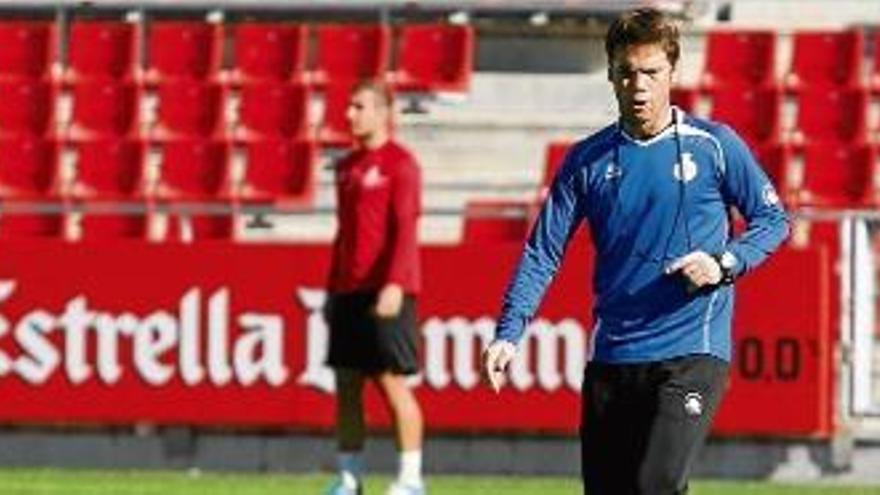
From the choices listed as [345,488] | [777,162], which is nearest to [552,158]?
[777,162]

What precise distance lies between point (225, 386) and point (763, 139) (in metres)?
5.24

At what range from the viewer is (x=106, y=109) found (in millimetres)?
21047

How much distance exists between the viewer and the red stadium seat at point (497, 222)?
16.8 meters

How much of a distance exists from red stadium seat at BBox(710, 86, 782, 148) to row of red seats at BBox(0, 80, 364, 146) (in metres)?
2.60

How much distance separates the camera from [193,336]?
16781 millimetres

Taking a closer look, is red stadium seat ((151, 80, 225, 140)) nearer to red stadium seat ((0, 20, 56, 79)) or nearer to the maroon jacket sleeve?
red stadium seat ((0, 20, 56, 79))

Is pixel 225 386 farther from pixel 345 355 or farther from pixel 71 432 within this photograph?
pixel 345 355

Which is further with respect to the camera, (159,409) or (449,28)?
(449,28)

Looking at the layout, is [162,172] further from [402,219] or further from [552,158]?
[402,219]

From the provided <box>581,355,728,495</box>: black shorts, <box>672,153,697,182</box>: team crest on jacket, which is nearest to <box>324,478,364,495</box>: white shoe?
<box>581,355,728,495</box>: black shorts

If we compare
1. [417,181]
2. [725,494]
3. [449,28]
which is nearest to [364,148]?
[417,181]

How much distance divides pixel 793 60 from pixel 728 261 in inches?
530

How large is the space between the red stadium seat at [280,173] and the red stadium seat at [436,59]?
1.28m

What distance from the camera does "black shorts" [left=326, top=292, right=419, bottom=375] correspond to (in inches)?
555
